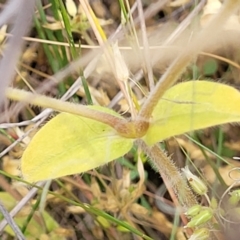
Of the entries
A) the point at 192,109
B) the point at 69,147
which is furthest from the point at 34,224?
the point at 192,109

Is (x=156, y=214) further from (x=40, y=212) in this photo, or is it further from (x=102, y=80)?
(x=102, y=80)

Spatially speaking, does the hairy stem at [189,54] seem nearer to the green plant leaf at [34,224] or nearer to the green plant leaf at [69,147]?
the green plant leaf at [69,147]

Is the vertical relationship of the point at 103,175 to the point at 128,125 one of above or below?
below

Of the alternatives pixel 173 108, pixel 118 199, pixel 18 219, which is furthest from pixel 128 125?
pixel 18 219

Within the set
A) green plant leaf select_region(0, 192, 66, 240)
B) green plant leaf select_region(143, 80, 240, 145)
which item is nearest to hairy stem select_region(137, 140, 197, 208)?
green plant leaf select_region(143, 80, 240, 145)

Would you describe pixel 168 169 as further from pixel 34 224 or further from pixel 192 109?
pixel 34 224

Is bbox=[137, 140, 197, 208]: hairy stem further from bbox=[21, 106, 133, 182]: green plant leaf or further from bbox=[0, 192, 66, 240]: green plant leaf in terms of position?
bbox=[0, 192, 66, 240]: green plant leaf
